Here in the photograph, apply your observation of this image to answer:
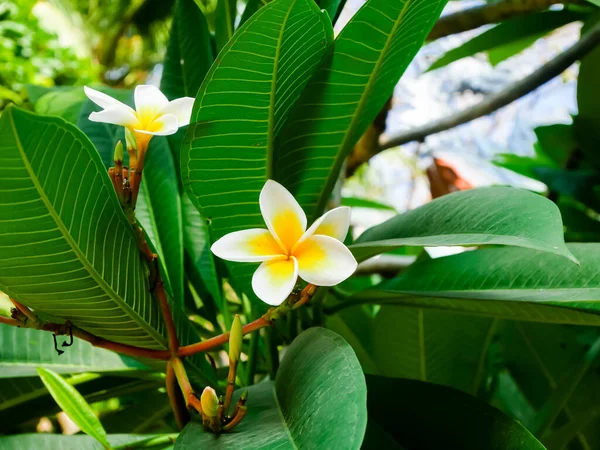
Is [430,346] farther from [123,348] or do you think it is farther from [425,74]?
[425,74]

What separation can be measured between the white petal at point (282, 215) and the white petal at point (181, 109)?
0.10 meters

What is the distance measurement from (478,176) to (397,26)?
2.74ft

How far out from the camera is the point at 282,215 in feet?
0.97

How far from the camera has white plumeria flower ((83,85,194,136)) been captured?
0.31 metres

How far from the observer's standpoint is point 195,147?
1.15 feet

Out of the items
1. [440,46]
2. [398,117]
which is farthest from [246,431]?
[440,46]

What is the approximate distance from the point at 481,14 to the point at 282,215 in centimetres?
81

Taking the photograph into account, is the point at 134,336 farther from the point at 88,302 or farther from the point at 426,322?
the point at 426,322

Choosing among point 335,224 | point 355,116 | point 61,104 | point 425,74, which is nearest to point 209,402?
point 335,224

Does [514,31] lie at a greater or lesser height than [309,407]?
greater

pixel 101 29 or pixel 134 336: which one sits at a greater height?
pixel 101 29

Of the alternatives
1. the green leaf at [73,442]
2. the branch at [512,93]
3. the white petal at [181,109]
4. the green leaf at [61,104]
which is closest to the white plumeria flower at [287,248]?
the white petal at [181,109]

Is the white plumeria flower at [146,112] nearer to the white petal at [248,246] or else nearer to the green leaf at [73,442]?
the white petal at [248,246]

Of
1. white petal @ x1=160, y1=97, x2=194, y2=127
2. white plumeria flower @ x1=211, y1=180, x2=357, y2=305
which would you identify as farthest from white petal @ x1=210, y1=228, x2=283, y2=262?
white petal @ x1=160, y1=97, x2=194, y2=127
